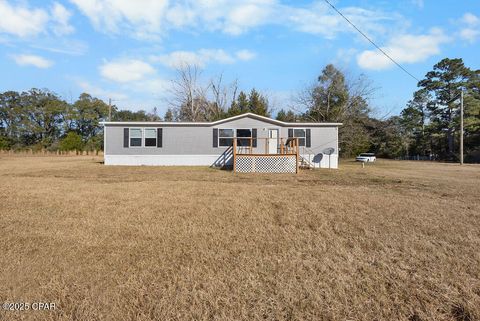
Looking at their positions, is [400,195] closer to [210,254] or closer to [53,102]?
[210,254]

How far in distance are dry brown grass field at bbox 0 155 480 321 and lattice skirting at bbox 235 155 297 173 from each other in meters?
8.56

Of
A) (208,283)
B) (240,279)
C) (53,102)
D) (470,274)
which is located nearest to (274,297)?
(240,279)

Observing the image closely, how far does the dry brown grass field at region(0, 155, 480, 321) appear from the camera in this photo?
7.42ft

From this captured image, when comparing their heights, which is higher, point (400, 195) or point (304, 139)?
point (304, 139)

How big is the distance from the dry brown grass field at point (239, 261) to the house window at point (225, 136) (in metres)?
11.3

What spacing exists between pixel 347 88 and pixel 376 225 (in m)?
27.6

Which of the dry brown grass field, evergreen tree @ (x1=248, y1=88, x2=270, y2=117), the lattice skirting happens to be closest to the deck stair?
the lattice skirting

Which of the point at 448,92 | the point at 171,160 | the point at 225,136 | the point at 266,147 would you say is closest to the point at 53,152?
the point at 171,160

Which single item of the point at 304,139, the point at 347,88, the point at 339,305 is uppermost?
the point at 347,88

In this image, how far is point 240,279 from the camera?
2.69 m

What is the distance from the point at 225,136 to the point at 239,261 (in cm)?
1406

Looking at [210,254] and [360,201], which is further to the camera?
[360,201]

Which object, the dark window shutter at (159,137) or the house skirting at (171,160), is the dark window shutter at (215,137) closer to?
the house skirting at (171,160)

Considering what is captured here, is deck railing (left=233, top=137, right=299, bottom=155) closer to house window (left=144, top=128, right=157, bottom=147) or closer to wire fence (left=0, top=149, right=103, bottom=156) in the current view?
house window (left=144, top=128, right=157, bottom=147)
